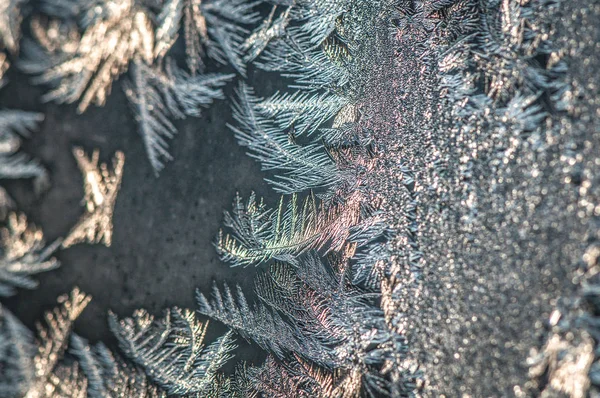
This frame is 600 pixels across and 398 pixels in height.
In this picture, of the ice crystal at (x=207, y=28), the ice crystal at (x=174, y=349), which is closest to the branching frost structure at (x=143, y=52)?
the ice crystal at (x=207, y=28)

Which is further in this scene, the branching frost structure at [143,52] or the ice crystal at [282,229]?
the ice crystal at [282,229]

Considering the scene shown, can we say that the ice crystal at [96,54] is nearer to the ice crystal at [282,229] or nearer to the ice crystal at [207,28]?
the ice crystal at [207,28]

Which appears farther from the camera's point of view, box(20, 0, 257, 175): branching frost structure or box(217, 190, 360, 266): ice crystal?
box(217, 190, 360, 266): ice crystal

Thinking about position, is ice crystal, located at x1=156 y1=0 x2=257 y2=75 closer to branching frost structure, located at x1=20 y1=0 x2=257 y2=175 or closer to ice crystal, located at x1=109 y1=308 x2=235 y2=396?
branching frost structure, located at x1=20 y1=0 x2=257 y2=175

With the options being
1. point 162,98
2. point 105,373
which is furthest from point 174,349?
point 162,98

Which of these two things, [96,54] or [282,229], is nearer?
[96,54]

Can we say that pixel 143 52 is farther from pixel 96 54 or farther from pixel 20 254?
pixel 20 254

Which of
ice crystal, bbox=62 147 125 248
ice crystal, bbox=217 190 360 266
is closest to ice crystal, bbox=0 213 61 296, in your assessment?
ice crystal, bbox=62 147 125 248

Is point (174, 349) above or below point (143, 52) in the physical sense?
below

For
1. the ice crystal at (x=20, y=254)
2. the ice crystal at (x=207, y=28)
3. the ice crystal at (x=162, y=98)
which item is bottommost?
the ice crystal at (x=20, y=254)
